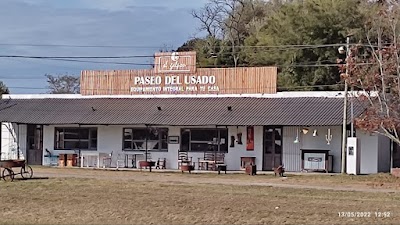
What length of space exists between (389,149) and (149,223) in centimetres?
2511

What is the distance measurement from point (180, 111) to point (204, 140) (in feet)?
6.81

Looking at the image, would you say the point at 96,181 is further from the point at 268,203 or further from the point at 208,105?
the point at 208,105

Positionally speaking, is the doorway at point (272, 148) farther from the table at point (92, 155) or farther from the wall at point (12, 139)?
the wall at point (12, 139)

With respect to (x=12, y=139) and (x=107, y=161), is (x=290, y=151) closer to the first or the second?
(x=107, y=161)

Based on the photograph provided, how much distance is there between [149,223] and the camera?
1612 centimetres

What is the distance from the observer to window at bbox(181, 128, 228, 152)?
39.6 m

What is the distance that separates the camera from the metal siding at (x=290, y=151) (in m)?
37.8

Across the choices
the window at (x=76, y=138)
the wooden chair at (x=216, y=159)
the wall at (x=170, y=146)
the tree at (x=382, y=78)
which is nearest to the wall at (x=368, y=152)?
the tree at (x=382, y=78)

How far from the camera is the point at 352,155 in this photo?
34531 millimetres

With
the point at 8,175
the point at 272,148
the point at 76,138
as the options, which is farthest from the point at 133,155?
the point at 8,175

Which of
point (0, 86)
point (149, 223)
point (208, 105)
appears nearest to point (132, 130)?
point (208, 105)

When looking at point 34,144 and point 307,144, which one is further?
point 34,144

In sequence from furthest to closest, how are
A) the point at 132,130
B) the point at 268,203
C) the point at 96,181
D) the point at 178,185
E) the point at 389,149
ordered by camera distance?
the point at 132,130 → the point at 389,149 → the point at 96,181 → the point at 178,185 → the point at 268,203

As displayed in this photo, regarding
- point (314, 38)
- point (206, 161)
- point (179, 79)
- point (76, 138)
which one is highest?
point (314, 38)
